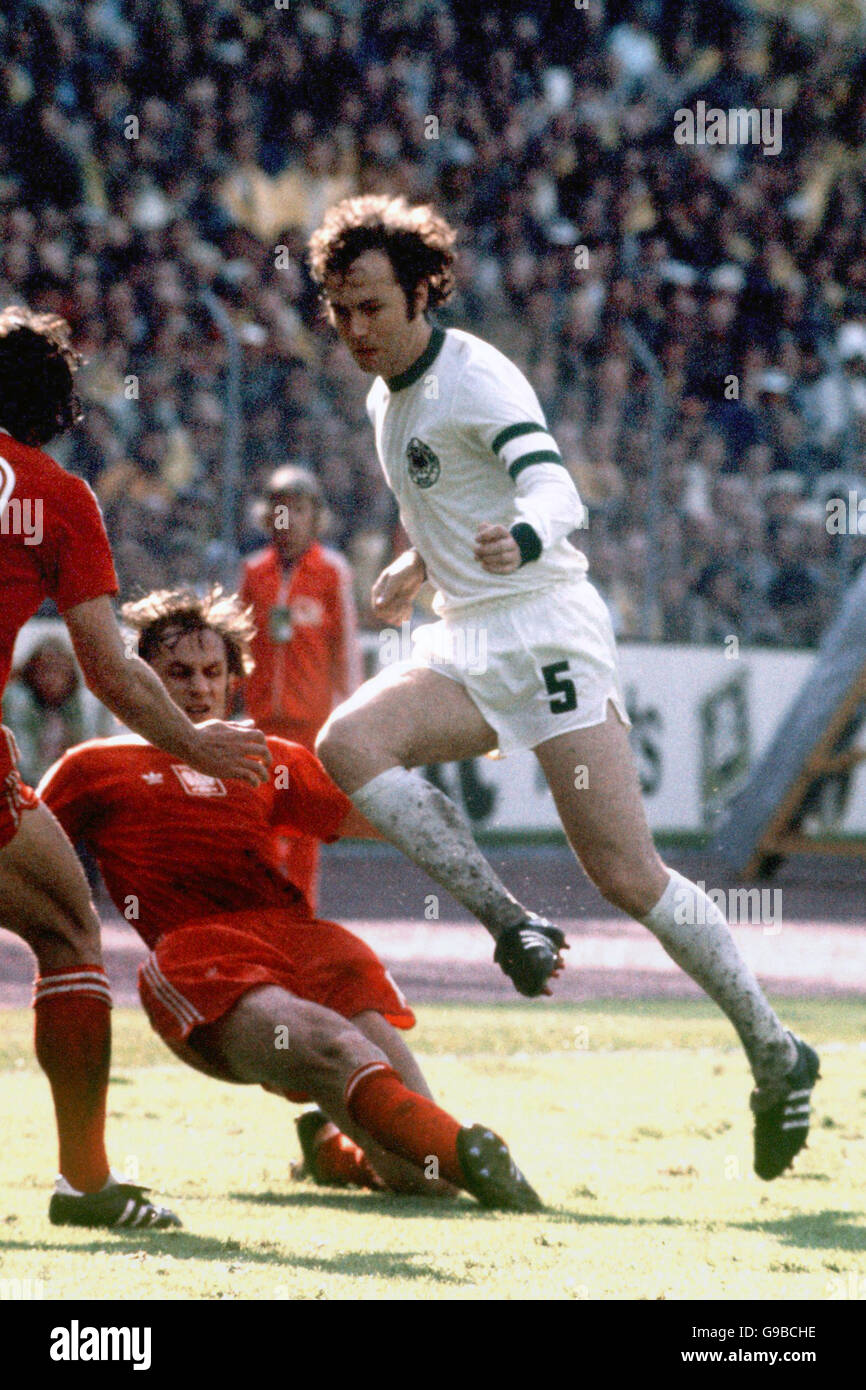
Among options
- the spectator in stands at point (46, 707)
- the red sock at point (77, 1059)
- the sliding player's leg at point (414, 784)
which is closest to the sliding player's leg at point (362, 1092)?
the red sock at point (77, 1059)

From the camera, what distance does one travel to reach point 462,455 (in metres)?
4.58

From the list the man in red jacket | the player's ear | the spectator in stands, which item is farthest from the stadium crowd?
the player's ear

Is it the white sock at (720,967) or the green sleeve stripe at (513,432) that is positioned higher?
the green sleeve stripe at (513,432)

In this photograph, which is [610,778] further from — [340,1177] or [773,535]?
[773,535]

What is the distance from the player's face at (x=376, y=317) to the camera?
179 inches

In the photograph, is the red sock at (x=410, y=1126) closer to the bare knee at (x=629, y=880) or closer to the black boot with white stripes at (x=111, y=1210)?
the black boot with white stripes at (x=111, y=1210)

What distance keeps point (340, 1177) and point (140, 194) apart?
350 inches

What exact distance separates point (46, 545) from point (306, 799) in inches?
44.8

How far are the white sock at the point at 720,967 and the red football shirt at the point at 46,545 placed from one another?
1.46m

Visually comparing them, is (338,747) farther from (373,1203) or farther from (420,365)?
(373,1203)

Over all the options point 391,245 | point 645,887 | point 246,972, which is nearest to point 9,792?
point 246,972

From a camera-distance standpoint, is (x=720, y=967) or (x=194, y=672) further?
(x=194, y=672)

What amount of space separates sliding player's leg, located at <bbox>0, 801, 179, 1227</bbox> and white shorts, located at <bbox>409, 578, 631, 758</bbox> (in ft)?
3.14
